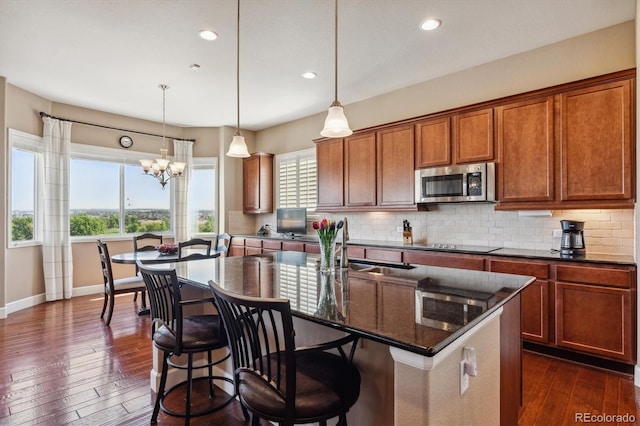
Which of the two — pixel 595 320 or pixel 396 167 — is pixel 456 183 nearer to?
pixel 396 167

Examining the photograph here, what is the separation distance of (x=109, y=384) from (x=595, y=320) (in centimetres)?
397

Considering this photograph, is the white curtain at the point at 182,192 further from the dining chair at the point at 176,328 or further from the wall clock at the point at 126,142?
the dining chair at the point at 176,328

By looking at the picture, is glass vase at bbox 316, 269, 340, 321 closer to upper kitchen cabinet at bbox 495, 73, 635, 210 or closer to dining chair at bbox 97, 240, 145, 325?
upper kitchen cabinet at bbox 495, 73, 635, 210

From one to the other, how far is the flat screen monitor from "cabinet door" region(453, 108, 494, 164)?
2765 mm

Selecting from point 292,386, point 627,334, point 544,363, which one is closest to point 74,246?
point 292,386

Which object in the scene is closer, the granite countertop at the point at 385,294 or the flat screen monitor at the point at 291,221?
the granite countertop at the point at 385,294

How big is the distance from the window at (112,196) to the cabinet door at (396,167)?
4350mm

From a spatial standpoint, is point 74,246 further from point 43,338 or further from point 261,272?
point 261,272

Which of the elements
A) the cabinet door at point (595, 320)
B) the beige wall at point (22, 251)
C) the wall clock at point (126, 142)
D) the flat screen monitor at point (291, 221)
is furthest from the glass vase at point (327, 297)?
the wall clock at point (126, 142)

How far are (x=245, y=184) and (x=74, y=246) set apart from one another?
3061 mm

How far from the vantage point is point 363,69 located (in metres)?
3.98

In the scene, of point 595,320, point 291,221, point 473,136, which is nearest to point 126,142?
point 291,221

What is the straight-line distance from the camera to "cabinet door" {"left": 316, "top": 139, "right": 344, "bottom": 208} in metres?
4.96

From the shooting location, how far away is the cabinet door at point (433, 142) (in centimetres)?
383
